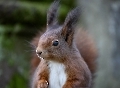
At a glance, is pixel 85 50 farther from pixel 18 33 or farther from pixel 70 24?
pixel 18 33

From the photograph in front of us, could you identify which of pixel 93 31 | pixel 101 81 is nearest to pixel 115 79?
pixel 101 81

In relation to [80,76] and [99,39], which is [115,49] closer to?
[99,39]

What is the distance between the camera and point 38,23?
7.79m

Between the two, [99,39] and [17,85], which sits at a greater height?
[99,39]

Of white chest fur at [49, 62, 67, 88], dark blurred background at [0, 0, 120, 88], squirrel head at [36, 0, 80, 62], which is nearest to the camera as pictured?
squirrel head at [36, 0, 80, 62]

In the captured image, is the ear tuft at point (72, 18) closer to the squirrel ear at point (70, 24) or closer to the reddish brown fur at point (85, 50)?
the squirrel ear at point (70, 24)

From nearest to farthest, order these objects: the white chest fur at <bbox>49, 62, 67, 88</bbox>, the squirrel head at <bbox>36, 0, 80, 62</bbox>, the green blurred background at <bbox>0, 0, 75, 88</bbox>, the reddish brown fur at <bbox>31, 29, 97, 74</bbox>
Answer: the squirrel head at <bbox>36, 0, 80, 62</bbox>, the white chest fur at <bbox>49, 62, 67, 88</bbox>, the reddish brown fur at <bbox>31, 29, 97, 74</bbox>, the green blurred background at <bbox>0, 0, 75, 88</bbox>

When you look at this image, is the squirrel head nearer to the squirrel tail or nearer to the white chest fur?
the white chest fur

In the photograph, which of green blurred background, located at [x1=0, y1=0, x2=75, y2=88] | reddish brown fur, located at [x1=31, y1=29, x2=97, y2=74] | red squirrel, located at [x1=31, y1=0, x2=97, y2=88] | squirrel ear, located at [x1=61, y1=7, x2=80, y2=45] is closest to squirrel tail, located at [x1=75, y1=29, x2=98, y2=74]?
reddish brown fur, located at [x1=31, y1=29, x2=97, y2=74]

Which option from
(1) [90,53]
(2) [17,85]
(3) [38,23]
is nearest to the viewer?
(1) [90,53]

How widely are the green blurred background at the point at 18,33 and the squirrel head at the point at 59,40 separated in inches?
50.5

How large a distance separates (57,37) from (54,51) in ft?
0.46

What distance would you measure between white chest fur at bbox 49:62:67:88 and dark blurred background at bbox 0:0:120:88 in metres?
1.11

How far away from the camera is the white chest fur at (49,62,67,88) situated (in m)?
4.42
